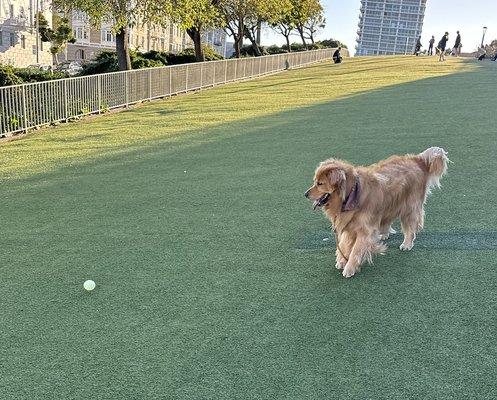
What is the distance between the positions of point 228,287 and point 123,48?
13.9 metres

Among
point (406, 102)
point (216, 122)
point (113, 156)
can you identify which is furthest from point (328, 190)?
point (406, 102)

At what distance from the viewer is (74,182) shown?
6.81 metres

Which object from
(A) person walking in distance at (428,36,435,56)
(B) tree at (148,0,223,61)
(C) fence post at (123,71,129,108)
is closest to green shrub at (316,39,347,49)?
(A) person walking in distance at (428,36,435,56)

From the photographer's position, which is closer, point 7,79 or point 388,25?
point 7,79

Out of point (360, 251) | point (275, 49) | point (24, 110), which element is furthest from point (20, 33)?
point (360, 251)

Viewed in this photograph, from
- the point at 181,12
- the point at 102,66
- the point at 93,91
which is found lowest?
the point at 93,91

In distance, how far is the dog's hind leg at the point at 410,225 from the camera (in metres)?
4.20

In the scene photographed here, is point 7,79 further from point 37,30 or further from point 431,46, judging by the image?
point 37,30

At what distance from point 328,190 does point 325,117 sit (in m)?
8.46

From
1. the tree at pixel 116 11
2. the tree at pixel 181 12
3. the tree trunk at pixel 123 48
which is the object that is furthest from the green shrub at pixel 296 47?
the tree at pixel 116 11

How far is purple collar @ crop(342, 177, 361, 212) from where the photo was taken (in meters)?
3.67

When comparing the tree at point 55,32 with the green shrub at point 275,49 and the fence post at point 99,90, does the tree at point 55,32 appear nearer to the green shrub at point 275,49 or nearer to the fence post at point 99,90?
the green shrub at point 275,49

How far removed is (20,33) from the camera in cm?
4947

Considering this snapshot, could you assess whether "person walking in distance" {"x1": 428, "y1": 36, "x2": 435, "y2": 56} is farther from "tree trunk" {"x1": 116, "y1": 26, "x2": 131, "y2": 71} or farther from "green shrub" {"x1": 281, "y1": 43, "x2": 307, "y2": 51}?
"tree trunk" {"x1": 116, "y1": 26, "x2": 131, "y2": 71}
